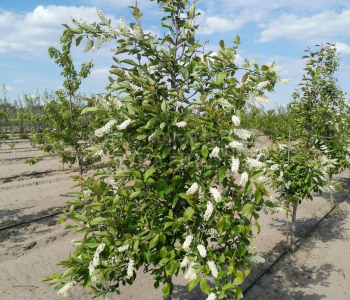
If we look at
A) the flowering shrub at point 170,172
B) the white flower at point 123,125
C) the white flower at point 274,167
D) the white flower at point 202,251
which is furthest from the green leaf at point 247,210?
the white flower at point 274,167

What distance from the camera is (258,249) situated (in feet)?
19.5

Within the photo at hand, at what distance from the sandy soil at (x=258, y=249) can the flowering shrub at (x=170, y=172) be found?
2.19 ft

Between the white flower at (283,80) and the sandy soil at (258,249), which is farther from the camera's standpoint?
the sandy soil at (258,249)

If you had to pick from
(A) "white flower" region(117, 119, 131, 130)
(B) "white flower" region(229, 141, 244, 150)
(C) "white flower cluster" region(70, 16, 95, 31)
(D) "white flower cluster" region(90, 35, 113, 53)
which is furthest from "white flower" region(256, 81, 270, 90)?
(C) "white flower cluster" region(70, 16, 95, 31)

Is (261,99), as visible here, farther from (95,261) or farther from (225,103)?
(95,261)

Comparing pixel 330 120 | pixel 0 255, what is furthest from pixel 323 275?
pixel 0 255

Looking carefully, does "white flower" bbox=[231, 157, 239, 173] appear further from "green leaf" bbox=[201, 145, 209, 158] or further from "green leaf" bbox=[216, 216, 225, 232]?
"green leaf" bbox=[216, 216, 225, 232]

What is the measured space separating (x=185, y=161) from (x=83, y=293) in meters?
3.35

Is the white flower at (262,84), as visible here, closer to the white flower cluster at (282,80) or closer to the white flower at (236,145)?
the white flower cluster at (282,80)

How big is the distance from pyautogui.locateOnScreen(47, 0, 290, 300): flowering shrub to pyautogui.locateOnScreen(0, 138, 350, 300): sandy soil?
667 mm

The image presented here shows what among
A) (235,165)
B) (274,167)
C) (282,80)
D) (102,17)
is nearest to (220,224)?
(235,165)

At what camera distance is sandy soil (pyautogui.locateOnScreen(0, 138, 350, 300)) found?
14.8 feet

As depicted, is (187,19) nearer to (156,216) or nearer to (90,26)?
(90,26)

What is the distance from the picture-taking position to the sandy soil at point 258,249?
4.51 meters
